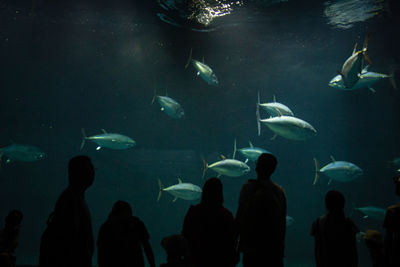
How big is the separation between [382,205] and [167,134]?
15250 millimetres

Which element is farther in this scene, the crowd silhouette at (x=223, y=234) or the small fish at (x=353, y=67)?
the small fish at (x=353, y=67)

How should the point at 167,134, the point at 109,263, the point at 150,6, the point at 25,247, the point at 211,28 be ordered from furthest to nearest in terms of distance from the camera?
the point at 25,247, the point at 167,134, the point at 211,28, the point at 150,6, the point at 109,263

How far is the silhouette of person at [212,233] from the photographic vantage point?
2.66m


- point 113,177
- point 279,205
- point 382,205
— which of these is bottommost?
point 113,177

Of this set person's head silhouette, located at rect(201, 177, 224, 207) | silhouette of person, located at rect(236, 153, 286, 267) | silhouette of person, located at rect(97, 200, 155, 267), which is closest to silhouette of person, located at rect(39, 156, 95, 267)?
silhouette of person, located at rect(97, 200, 155, 267)

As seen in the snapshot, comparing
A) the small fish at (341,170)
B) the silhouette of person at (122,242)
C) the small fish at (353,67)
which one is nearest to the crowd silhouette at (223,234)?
A: the silhouette of person at (122,242)

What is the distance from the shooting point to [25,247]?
18875mm

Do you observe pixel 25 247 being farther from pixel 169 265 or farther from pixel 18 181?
pixel 169 265

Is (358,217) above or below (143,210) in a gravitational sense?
above

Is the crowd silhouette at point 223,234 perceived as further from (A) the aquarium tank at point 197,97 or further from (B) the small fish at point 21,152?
(B) the small fish at point 21,152

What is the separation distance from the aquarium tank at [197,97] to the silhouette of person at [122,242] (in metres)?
4.03

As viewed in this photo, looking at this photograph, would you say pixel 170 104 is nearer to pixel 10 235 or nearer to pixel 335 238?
pixel 10 235

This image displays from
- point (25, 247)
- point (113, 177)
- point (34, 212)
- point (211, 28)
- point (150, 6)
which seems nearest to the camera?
point (150, 6)

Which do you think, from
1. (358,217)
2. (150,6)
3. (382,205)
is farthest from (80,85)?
(382,205)
